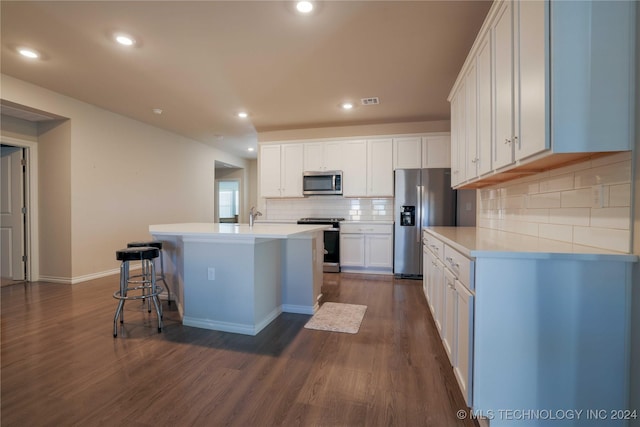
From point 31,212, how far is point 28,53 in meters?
2.46

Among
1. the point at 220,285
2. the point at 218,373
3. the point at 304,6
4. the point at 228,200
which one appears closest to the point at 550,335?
the point at 218,373

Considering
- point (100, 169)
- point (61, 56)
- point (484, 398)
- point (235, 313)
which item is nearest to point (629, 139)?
point (484, 398)

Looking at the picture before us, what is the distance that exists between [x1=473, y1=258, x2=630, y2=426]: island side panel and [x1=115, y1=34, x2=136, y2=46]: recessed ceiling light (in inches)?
130

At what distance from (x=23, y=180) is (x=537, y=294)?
6141mm

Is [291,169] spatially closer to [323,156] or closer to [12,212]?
[323,156]

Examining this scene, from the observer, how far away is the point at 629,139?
1254 millimetres

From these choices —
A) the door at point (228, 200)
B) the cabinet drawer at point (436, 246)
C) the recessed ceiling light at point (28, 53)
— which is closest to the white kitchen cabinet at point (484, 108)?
the cabinet drawer at point (436, 246)

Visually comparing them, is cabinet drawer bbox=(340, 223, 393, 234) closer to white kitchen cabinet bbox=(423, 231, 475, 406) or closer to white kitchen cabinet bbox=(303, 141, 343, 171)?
white kitchen cabinet bbox=(303, 141, 343, 171)

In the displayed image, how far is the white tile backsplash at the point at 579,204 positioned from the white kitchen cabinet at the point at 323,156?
316 cm

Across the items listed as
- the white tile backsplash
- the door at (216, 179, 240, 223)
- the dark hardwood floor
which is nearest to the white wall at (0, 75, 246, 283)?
the dark hardwood floor

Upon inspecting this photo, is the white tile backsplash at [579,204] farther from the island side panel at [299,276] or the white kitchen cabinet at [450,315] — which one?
the island side panel at [299,276]

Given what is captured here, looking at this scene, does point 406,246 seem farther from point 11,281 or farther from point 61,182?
point 11,281

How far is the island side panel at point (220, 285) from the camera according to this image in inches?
99.7

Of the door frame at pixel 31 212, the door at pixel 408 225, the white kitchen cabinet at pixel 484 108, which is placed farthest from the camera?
the door at pixel 408 225
